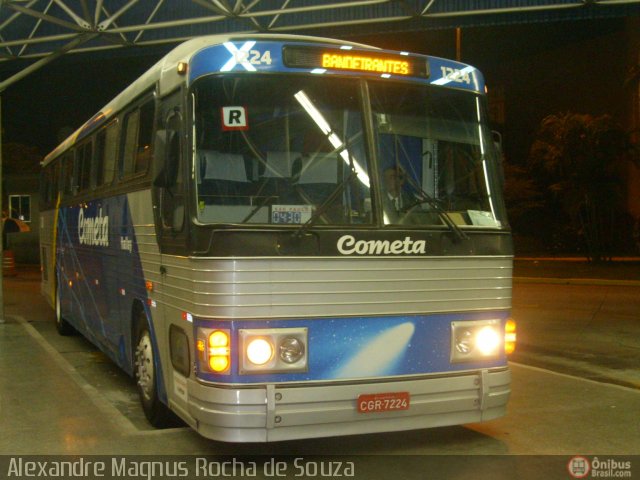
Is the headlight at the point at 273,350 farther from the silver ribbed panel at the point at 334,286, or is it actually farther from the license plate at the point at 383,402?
the license plate at the point at 383,402

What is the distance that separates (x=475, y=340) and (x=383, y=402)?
0.98 metres

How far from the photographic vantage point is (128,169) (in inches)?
325

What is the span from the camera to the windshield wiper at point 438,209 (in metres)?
6.48

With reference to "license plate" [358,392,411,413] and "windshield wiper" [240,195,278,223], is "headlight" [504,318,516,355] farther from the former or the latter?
"windshield wiper" [240,195,278,223]

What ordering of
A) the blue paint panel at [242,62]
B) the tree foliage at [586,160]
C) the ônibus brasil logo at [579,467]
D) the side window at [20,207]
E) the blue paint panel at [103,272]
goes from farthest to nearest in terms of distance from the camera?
the side window at [20,207]
the tree foliage at [586,160]
the blue paint panel at [103,272]
the ônibus brasil logo at [579,467]
the blue paint panel at [242,62]

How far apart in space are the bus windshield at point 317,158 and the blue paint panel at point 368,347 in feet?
2.48

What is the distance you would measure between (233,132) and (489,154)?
2.25m

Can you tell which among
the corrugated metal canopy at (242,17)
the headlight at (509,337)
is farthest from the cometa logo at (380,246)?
the corrugated metal canopy at (242,17)

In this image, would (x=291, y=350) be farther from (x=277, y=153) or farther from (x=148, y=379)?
(x=148, y=379)

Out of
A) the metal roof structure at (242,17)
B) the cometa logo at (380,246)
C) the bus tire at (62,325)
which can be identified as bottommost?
the bus tire at (62,325)

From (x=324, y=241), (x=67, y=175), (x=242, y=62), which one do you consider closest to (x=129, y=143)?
(x=242, y=62)

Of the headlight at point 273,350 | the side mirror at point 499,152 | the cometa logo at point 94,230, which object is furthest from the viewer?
the cometa logo at point 94,230

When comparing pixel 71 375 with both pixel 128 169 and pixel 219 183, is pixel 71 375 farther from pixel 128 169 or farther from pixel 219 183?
pixel 219 183

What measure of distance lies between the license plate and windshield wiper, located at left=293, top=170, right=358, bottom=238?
52.3 inches
